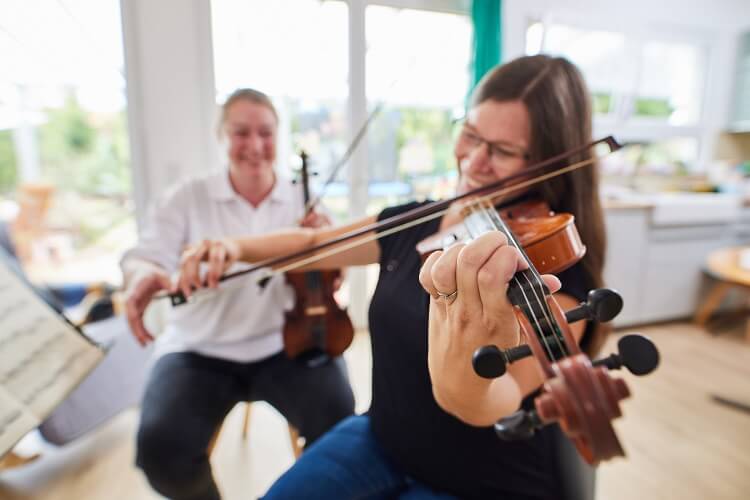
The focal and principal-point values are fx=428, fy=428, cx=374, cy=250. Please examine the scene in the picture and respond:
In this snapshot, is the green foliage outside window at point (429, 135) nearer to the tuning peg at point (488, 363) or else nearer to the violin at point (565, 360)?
the violin at point (565, 360)

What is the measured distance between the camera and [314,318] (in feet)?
3.35

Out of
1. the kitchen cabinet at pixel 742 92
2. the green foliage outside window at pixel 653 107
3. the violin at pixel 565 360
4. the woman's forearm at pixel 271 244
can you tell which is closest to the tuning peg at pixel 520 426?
the violin at pixel 565 360

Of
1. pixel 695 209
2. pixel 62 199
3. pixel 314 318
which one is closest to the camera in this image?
pixel 314 318

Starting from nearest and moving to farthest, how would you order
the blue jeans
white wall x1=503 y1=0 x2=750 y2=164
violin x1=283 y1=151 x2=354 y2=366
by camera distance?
1. the blue jeans
2. violin x1=283 y1=151 x2=354 y2=366
3. white wall x1=503 y1=0 x2=750 y2=164

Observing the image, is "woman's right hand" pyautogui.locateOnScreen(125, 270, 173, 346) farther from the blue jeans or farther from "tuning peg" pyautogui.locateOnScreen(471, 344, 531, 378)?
"tuning peg" pyautogui.locateOnScreen(471, 344, 531, 378)

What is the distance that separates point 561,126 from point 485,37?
53cm

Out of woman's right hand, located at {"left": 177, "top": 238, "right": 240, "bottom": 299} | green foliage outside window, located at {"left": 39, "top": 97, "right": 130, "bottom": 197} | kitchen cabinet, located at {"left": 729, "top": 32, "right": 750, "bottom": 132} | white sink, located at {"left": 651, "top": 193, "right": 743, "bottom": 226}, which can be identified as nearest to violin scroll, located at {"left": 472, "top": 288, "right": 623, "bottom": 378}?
woman's right hand, located at {"left": 177, "top": 238, "right": 240, "bottom": 299}

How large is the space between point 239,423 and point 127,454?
368 millimetres

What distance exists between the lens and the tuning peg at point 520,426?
0.28m

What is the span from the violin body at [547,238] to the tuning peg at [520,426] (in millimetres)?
142

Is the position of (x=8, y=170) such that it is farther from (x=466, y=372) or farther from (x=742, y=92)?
(x=742, y=92)

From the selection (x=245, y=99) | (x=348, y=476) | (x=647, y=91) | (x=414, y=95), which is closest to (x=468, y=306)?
(x=348, y=476)

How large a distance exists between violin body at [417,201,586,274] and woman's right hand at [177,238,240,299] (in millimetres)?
407

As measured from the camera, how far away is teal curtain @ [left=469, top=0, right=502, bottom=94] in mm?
879
